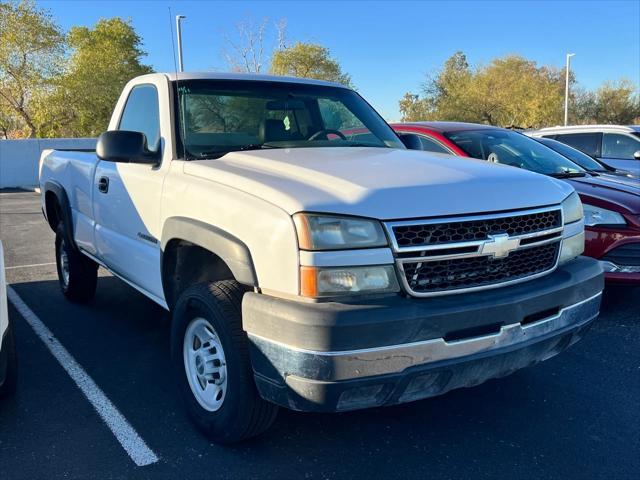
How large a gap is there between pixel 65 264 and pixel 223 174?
3441mm

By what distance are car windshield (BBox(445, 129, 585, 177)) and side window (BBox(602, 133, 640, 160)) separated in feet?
14.9

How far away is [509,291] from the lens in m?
2.57

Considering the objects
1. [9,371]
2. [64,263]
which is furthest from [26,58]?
[9,371]

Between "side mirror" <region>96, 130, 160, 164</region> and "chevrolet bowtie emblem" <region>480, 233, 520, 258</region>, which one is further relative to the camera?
"side mirror" <region>96, 130, 160, 164</region>

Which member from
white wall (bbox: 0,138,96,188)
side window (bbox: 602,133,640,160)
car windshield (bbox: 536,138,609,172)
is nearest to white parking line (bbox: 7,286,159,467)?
car windshield (bbox: 536,138,609,172)

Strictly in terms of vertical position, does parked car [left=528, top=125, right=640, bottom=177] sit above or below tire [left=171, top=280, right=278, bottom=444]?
above

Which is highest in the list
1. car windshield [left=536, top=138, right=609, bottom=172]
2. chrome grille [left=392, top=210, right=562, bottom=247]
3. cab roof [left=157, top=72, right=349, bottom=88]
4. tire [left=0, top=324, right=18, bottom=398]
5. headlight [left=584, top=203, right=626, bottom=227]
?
cab roof [left=157, top=72, right=349, bottom=88]

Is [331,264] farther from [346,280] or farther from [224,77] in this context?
[224,77]

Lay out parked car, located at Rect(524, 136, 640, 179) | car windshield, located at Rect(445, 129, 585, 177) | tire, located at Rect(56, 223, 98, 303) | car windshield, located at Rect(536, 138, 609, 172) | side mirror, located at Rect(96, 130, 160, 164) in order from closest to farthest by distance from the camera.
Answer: side mirror, located at Rect(96, 130, 160, 164) → tire, located at Rect(56, 223, 98, 303) → car windshield, located at Rect(445, 129, 585, 177) → parked car, located at Rect(524, 136, 640, 179) → car windshield, located at Rect(536, 138, 609, 172)

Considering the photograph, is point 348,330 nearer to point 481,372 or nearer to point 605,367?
point 481,372

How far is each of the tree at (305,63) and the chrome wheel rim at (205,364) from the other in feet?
114

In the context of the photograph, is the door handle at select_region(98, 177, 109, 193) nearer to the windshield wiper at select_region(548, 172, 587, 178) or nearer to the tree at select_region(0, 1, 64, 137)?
the windshield wiper at select_region(548, 172, 587, 178)

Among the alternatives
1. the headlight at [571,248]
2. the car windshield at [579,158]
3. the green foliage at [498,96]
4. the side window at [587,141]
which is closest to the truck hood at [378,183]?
the headlight at [571,248]

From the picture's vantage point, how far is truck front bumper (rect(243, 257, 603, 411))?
2176 mm
